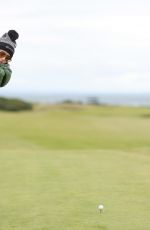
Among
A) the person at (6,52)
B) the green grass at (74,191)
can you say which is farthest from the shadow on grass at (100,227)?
the person at (6,52)

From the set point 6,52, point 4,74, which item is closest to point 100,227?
point 4,74

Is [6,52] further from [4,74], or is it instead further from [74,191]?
[74,191]

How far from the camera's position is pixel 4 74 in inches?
287

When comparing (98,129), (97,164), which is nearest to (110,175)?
(97,164)

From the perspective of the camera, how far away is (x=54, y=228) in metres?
6.96

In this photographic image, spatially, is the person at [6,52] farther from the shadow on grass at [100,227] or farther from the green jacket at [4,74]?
the shadow on grass at [100,227]

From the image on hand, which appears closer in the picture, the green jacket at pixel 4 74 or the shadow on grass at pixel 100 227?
the shadow on grass at pixel 100 227

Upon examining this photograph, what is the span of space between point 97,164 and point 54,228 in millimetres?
5778

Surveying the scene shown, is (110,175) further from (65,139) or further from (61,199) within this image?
(65,139)

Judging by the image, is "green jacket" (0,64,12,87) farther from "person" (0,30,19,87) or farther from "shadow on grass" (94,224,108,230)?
"shadow on grass" (94,224,108,230)

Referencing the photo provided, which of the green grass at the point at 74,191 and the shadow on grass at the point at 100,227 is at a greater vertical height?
the green grass at the point at 74,191

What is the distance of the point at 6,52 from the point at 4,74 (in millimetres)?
376

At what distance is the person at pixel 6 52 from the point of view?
7.32 metres

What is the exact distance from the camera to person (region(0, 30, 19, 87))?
732 cm
